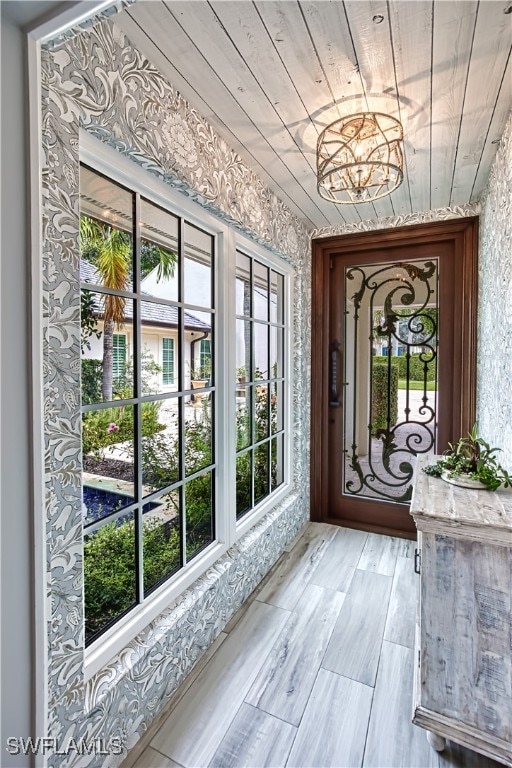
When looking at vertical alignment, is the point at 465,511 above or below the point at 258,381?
below

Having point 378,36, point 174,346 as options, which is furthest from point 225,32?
point 174,346

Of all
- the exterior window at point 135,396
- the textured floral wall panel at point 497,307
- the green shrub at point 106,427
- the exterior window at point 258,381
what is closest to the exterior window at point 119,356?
the exterior window at point 135,396

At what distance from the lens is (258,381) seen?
7.72 ft

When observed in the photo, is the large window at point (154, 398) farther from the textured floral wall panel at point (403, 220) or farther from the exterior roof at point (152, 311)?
the textured floral wall panel at point (403, 220)

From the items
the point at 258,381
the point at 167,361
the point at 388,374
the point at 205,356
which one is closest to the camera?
the point at 167,361

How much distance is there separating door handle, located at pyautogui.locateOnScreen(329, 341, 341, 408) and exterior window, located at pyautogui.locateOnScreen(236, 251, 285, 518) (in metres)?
0.49

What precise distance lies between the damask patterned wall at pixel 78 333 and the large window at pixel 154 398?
152 mm

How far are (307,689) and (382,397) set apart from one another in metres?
1.91

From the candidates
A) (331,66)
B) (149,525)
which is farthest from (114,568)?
(331,66)

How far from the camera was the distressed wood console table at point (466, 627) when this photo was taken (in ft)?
3.86

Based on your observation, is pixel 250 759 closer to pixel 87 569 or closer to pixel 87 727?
pixel 87 727

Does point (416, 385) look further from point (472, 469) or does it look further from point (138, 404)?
point (138, 404)

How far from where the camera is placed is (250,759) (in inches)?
48.2

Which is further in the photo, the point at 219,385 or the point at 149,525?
the point at 219,385
